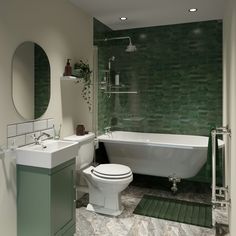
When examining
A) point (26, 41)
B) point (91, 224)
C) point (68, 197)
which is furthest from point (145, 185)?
point (26, 41)

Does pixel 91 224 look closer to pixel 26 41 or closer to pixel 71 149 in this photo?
pixel 71 149

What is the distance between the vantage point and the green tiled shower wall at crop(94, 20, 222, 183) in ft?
13.2

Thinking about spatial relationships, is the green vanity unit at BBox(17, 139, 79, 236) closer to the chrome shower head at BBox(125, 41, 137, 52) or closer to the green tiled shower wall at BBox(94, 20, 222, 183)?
the green tiled shower wall at BBox(94, 20, 222, 183)

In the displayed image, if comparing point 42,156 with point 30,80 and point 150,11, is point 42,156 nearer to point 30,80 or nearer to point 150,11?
point 30,80

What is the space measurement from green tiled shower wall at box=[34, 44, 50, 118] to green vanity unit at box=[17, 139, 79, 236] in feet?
2.17

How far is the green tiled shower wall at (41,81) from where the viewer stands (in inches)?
102

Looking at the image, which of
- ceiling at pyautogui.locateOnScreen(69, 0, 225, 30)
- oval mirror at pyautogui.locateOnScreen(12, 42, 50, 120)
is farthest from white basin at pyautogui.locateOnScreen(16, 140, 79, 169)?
ceiling at pyautogui.locateOnScreen(69, 0, 225, 30)

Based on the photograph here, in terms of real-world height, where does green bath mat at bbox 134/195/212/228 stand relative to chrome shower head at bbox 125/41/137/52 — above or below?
below

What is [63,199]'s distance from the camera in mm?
2346

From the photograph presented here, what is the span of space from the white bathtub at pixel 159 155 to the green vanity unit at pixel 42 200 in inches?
57.2

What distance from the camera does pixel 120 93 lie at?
15.0 feet

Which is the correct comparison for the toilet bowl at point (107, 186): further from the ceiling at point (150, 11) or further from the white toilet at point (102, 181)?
the ceiling at point (150, 11)

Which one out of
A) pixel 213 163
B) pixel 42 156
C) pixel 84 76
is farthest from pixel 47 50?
pixel 213 163

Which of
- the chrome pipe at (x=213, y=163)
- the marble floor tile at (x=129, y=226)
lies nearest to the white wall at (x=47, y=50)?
the marble floor tile at (x=129, y=226)
